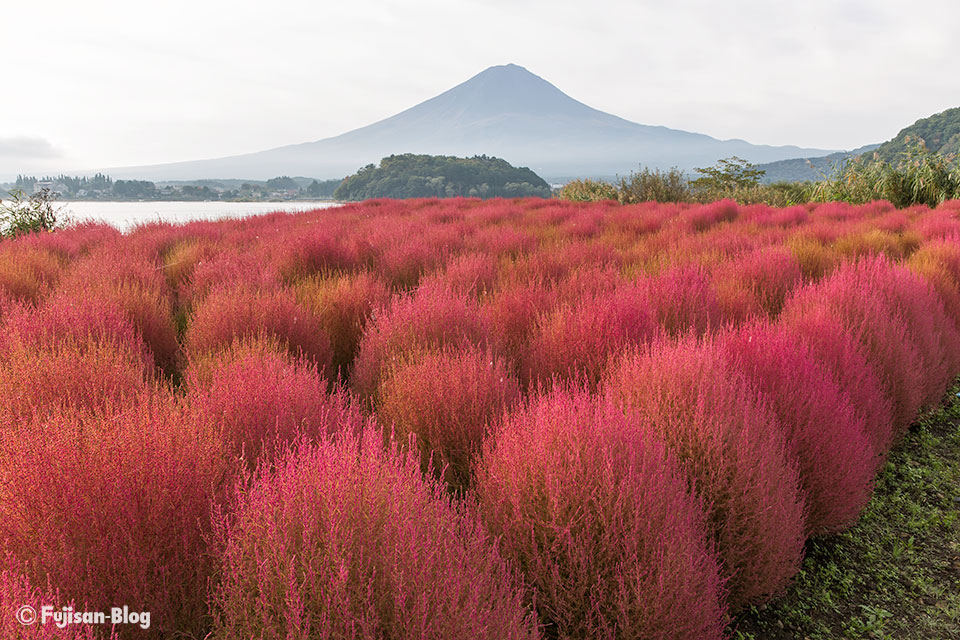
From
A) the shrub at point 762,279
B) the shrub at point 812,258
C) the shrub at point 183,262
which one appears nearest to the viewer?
the shrub at point 762,279

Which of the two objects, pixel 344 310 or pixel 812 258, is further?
pixel 812 258

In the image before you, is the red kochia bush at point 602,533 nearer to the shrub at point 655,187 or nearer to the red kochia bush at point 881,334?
the red kochia bush at point 881,334

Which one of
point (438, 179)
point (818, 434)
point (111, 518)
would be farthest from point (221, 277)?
point (438, 179)

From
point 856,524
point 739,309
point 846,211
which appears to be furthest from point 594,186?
point 856,524

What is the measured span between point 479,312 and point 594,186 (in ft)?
49.9

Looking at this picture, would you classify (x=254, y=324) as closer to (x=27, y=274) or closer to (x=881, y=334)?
(x=27, y=274)

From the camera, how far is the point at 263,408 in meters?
1.79

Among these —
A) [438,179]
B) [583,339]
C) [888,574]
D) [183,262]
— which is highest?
[438,179]

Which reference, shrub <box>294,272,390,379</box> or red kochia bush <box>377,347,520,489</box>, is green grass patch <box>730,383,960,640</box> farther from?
shrub <box>294,272,390,379</box>

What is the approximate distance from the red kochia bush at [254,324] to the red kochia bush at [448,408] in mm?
923

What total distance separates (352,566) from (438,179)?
21.9 meters

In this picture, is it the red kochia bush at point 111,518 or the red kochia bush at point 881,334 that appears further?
the red kochia bush at point 881,334

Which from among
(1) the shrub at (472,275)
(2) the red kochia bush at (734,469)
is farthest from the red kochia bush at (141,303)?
(2) the red kochia bush at (734,469)

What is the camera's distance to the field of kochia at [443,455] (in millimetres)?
1091
